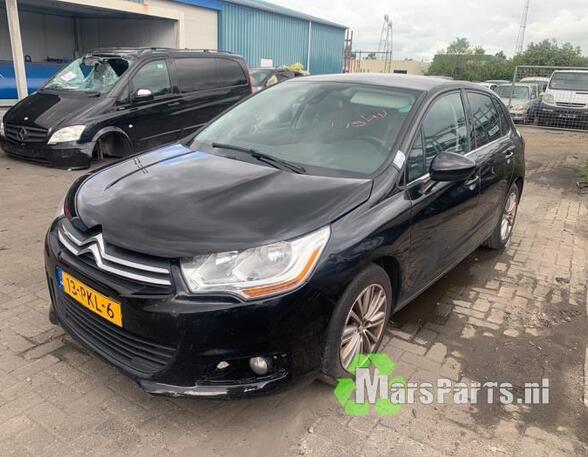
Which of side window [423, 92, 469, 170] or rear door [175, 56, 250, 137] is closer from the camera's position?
side window [423, 92, 469, 170]

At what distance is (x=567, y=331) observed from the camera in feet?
12.0

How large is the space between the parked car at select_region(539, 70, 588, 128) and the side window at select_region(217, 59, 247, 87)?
1149 centimetres

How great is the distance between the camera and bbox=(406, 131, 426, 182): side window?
304 cm

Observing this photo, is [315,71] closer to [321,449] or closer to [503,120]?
[503,120]

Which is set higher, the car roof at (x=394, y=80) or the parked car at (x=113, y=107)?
the car roof at (x=394, y=80)

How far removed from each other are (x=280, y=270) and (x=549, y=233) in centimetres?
483

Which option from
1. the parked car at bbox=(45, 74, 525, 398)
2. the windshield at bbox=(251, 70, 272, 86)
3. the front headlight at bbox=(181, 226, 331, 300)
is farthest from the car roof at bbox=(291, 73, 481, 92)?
the windshield at bbox=(251, 70, 272, 86)

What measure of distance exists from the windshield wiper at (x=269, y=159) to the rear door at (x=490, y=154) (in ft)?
5.56

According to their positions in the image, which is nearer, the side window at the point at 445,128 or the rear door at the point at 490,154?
the side window at the point at 445,128

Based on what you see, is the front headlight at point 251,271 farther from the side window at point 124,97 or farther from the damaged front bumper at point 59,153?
the side window at point 124,97

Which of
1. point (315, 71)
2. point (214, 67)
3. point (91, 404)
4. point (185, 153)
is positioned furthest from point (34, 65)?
point (91, 404)

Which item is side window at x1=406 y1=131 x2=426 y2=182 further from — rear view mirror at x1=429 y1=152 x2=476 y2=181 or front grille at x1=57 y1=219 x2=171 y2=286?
front grille at x1=57 y1=219 x2=171 y2=286

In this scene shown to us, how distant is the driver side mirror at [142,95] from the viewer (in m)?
7.67

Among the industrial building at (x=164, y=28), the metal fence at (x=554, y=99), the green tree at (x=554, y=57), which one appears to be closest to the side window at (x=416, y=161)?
the industrial building at (x=164, y=28)
